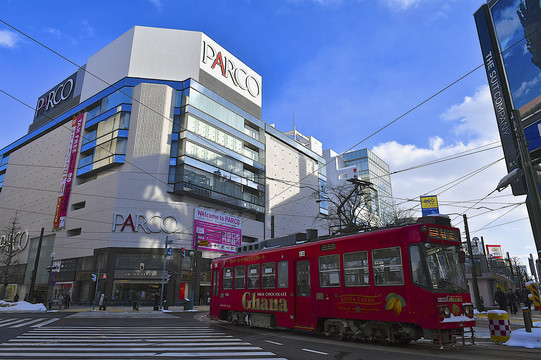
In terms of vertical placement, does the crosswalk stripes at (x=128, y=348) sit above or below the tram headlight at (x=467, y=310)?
below

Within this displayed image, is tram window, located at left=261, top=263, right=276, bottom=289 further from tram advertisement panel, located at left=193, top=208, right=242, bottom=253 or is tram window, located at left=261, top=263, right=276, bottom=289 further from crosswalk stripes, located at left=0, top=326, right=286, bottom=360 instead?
tram advertisement panel, located at left=193, top=208, right=242, bottom=253

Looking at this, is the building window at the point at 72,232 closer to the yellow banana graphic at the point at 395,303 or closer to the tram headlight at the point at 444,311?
the yellow banana graphic at the point at 395,303

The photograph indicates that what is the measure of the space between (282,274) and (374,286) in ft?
13.2

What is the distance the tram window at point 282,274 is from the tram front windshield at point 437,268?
5.02 metres

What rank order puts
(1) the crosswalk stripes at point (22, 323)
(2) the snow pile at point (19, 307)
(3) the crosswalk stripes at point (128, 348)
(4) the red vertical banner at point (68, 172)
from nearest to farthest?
(3) the crosswalk stripes at point (128, 348) → (1) the crosswalk stripes at point (22, 323) → (2) the snow pile at point (19, 307) → (4) the red vertical banner at point (68, 172)

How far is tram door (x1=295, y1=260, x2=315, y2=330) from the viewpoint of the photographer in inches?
467

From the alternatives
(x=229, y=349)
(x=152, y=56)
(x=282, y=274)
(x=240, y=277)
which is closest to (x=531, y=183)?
(x=282, y=274)

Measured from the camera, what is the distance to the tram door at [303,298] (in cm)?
1185

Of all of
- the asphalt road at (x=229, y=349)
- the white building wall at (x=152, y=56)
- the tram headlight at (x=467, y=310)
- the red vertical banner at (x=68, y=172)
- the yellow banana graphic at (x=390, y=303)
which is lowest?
the asphalt road at (x=229, y=349)

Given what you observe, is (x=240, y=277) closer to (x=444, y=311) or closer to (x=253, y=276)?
(x=253, y=276)

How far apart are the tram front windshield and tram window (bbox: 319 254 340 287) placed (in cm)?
259

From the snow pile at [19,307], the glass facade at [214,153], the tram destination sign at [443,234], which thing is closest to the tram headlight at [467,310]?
the tram destination sign at [443,234]

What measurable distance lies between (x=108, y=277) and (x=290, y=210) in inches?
1237

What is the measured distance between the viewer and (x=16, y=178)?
62250mm
